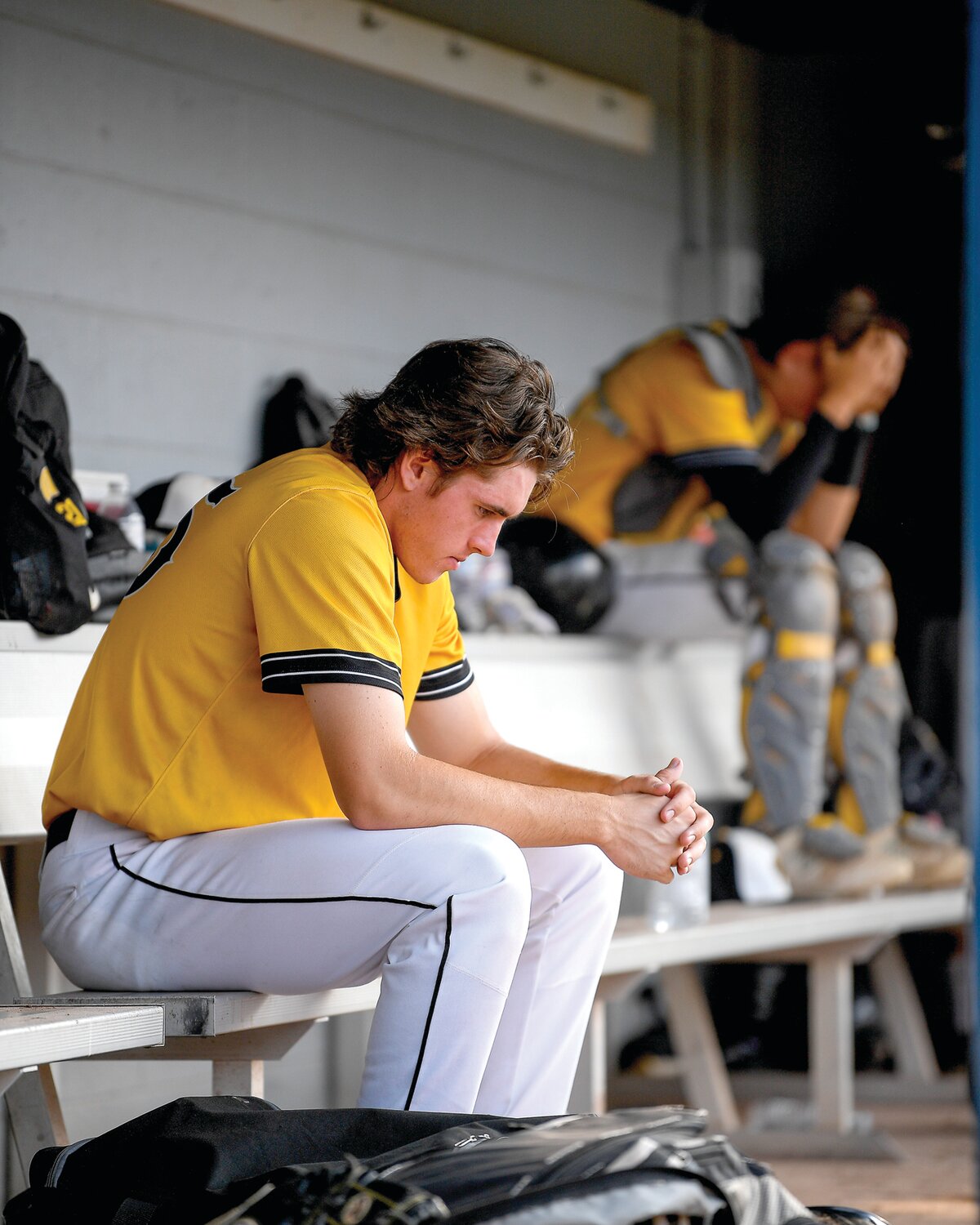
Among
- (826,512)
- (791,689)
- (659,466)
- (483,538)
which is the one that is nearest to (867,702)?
(791,689)

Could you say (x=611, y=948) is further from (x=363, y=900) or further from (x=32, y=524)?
(x=32, y=524)

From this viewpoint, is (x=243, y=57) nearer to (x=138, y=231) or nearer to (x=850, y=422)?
(x=138, y=231)

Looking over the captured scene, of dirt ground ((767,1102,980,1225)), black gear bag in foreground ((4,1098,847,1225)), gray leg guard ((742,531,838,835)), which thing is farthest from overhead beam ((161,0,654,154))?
dirt ground ((767,1102,980,1225))

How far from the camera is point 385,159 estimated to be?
3.50 metres

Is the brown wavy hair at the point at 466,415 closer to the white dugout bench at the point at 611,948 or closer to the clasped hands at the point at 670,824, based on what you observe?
the clasped hands at the point at 670,824

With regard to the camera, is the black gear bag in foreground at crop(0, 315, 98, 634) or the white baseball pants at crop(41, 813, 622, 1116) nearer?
the white baseball pants at crop(41, 813, 622, 1116)

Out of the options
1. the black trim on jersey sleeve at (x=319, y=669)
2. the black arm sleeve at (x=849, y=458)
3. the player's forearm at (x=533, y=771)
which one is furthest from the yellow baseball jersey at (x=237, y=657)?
the black arm sleeve at (x=849, y=458)

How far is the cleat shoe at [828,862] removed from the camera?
3.16 meters

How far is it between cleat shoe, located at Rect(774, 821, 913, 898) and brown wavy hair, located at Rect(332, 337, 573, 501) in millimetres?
1514

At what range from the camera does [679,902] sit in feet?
9.34

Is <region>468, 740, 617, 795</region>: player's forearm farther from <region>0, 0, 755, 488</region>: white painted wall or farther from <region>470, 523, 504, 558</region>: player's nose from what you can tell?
<region>0, 0, 755, 488</region>: white painted wall

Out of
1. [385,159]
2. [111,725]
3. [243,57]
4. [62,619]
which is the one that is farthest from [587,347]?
[111,725]

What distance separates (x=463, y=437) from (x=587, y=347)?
7.41 feet

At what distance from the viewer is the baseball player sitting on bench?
163 cm
